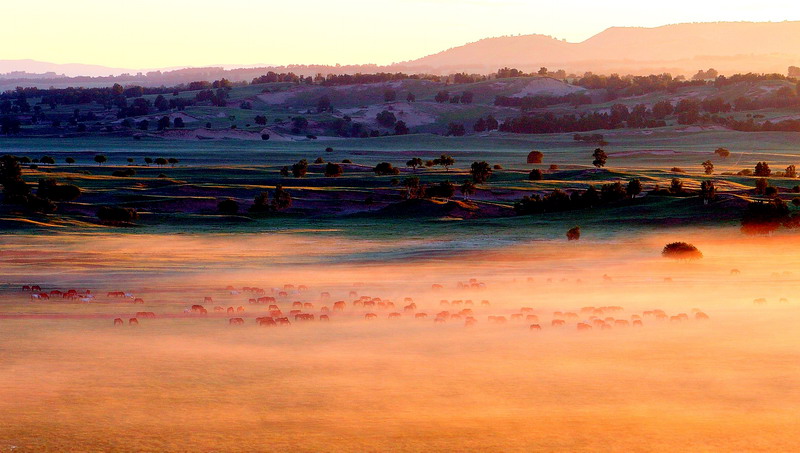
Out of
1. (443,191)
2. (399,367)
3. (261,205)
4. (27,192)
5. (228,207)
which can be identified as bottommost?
(228,207)

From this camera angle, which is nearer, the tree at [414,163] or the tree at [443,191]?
the tree at [443,191]

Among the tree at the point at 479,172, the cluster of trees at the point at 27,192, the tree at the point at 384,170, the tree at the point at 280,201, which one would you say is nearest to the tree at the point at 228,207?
the tree at the point at 280,201

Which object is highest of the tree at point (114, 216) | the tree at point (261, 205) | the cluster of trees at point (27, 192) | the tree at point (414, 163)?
the cluster of trees at point (27, 192)

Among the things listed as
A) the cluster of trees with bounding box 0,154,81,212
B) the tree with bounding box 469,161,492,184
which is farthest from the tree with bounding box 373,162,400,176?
the cluster of trees with bounding box 0,154,81,212

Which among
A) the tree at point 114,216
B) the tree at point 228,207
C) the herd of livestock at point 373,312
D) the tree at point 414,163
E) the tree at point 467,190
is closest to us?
the herd of livestock at point 373,312

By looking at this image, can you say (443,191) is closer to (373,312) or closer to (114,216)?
(114,216)

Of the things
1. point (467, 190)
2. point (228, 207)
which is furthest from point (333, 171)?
point (228, 207)

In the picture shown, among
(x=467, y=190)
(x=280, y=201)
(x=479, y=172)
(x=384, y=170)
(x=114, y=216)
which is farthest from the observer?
(x=384, y=170)

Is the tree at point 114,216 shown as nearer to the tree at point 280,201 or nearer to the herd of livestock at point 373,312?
the tree at point 280,201
